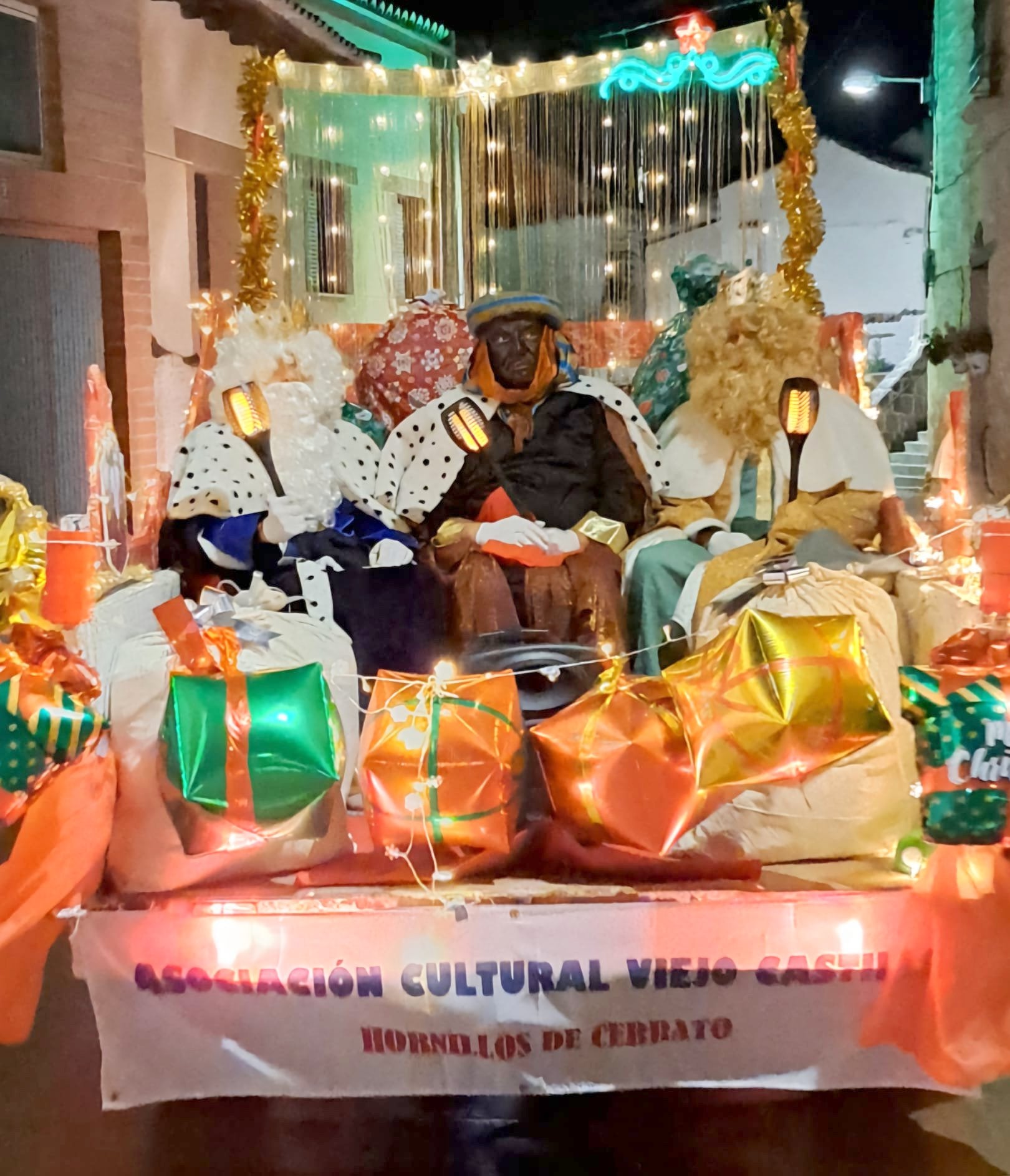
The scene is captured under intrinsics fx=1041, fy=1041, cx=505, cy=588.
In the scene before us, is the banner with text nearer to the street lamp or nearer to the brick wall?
the brick wall

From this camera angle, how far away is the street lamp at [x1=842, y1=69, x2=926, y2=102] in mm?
6309

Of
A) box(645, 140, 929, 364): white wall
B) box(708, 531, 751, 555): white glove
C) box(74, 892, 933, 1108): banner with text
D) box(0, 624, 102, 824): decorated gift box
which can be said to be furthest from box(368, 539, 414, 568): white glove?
box(645, 140, 929, 364): white wall

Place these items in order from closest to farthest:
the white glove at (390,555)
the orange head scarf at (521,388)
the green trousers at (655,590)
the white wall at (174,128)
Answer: the green trousers at (655,590) < the white glove at (390,555) < the orange head scarf at (521,388) < the white wall at (174,128)

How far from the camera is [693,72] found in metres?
4.32

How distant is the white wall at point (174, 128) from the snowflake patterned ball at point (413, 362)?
2096mm

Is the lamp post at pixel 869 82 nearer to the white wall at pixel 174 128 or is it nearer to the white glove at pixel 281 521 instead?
the white wall at pixel 174 128

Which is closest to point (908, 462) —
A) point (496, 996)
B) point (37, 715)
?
point (496, 996)

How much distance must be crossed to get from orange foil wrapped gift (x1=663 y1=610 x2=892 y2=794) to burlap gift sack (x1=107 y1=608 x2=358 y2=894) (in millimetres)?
688

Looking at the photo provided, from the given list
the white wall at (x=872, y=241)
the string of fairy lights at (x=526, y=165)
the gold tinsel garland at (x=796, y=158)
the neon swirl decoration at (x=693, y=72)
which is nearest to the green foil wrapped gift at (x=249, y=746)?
the gold tinsel garland at (x=796, y=158)

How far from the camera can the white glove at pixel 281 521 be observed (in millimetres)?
2801

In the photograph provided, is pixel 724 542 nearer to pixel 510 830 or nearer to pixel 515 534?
pixel 515 534

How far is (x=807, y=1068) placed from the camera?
185 centimetres

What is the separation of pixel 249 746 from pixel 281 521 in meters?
1.13

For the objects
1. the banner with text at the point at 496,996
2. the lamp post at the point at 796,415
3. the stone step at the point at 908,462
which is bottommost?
the banner with text at the point at 496,996
